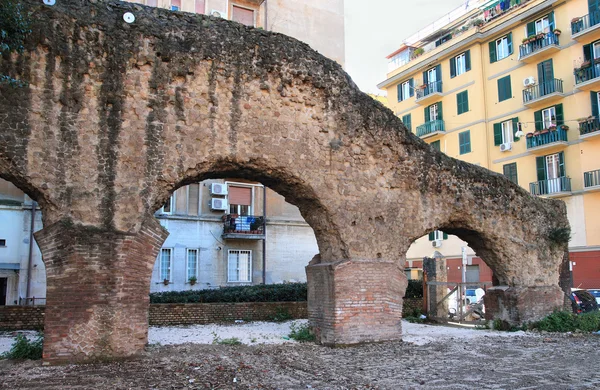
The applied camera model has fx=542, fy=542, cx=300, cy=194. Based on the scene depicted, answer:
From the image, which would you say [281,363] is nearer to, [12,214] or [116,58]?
[116,58]

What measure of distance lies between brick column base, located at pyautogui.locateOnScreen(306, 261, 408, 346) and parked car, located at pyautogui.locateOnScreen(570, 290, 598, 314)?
22.4ft

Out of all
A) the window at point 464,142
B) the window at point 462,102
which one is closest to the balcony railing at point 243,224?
the window at point 464,142

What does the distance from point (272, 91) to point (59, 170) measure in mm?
4013

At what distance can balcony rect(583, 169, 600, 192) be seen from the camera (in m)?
23.4

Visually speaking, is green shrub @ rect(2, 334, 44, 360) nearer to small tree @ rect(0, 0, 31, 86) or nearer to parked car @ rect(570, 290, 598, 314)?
small tree @ rect(0, 0, 31, 86)

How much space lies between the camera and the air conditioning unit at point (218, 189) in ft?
72.6

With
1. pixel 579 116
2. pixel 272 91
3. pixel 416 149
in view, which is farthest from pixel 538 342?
pixel 579 116

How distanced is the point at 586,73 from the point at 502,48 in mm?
5310

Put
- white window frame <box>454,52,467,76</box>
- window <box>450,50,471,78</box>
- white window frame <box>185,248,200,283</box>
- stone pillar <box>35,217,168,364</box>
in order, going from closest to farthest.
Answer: stone pillar <box>35,217,168,364</box> < white window frame <box>185,248,200,283</box> < window <box>450,50,471,78</box> < white window frame <box>454,52,467,76</box>

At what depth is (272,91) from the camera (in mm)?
10250

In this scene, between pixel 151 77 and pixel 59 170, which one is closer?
pixel 59 170

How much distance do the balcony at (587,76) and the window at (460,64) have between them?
649 centimetres

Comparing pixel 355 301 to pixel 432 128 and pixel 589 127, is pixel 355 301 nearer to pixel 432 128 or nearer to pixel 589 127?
pixel 589 127

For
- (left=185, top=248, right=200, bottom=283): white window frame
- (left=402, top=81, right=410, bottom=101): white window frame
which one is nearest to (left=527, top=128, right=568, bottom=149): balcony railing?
(left=402, top=81, right=410, bottom=101): white window frame
